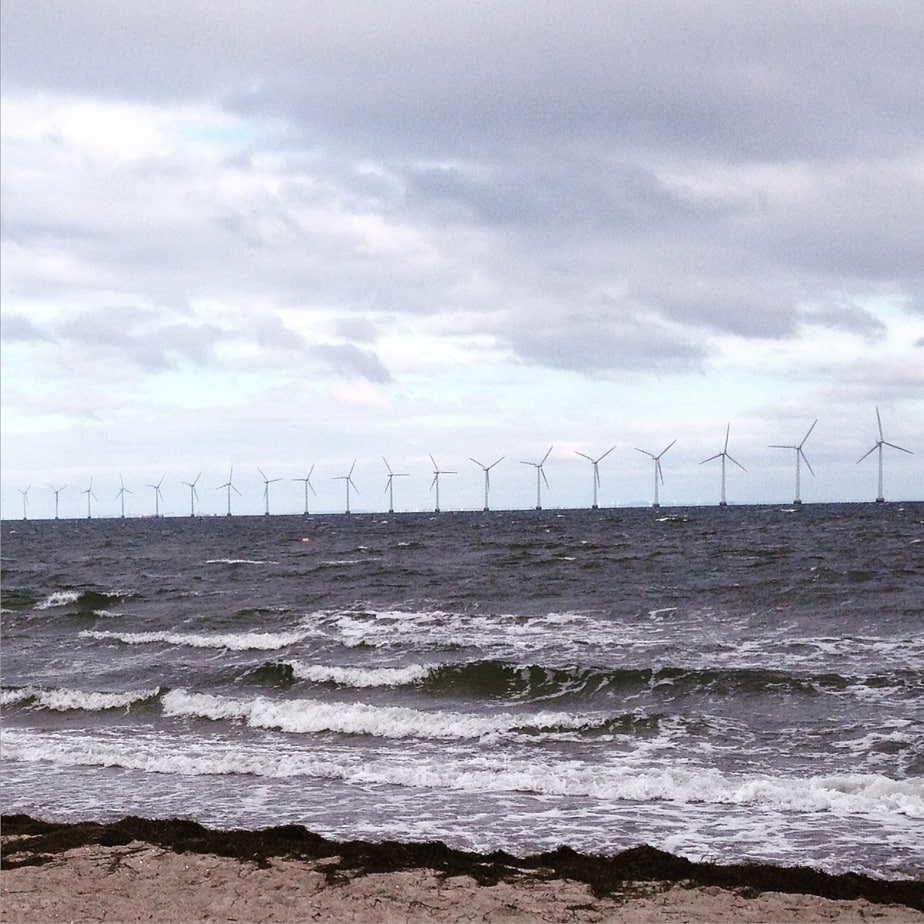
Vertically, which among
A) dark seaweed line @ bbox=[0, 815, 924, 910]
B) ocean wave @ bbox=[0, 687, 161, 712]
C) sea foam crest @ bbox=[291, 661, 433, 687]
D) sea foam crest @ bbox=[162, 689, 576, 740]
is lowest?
ocean wave @ bbox=[0, 687, 161, 712]

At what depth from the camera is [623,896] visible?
1077 cm

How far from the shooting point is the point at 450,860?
11.9 meters

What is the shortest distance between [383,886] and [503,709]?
12501 millimetres

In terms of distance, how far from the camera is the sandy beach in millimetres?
10227

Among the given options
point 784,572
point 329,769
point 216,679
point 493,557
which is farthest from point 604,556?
point 329,769

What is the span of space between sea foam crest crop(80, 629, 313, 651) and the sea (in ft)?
0.51

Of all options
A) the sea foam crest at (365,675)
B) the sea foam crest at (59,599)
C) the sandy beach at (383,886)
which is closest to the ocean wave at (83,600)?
the sea foam crest at (59,599)

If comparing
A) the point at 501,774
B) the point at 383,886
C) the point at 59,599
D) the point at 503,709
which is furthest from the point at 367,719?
the point at 59,599

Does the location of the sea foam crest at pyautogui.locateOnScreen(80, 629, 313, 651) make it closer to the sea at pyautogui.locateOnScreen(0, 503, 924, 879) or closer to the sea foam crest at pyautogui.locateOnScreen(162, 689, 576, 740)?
the sea at pyautogui.locateOnScreen(0, 503, 924, 879)

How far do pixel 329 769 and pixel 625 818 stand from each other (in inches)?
216

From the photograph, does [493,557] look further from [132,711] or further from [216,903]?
[216,903]

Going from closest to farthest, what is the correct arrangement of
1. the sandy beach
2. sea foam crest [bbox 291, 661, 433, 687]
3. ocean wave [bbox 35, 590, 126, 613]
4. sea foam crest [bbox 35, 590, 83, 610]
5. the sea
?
the sandy beach < the sea < sea foam crest [bbox 291, 661, 433, 687] < ocean wave [bbox 35, 590, 126, 613] < sea foam crest [bbox 35, 590, 83, 610]

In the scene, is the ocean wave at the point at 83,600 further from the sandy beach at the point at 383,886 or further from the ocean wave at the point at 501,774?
the sandy beach at the point at 383,886

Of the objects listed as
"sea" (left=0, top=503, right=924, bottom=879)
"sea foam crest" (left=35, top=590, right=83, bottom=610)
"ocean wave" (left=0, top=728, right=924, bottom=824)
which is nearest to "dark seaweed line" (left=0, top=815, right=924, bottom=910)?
"sea" (left=0, top=503, right=924, bottom=879)
